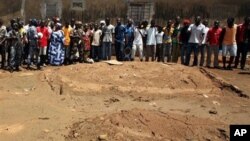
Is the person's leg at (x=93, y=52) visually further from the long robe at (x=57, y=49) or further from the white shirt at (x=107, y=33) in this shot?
the long robe at (x=57, y=49)

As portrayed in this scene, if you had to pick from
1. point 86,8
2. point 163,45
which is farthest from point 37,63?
point 86,8

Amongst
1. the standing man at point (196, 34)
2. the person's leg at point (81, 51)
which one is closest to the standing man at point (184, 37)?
the standing man at point (196, 34)

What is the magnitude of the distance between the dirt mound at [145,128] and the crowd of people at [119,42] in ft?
18.0

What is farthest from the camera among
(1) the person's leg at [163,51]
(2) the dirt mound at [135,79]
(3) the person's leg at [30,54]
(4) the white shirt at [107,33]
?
(4) the white shirt at [107,33]

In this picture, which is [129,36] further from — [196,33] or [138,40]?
[196,33]

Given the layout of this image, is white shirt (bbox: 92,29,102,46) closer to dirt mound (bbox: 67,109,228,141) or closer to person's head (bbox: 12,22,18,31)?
person's head (bbox: 12,22,18,31)

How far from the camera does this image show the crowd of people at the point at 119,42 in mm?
12836

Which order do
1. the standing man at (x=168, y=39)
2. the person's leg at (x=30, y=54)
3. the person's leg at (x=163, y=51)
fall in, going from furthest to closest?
the person's leg at (x=163, y=51) < the standing man at (x=168, y=39) < the person's leg at (x=30, y=54)

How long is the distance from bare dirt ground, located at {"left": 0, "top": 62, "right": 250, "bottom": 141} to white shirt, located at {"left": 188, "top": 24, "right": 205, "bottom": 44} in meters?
1.24

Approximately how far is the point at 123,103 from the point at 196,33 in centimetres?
448

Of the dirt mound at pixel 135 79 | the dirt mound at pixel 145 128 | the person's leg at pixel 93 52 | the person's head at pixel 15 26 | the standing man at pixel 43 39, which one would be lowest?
the dirt mound at pixel 145 128

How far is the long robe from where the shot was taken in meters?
13.4

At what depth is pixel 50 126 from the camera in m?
7.59

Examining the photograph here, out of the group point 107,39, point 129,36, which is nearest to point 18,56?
point 107,39
